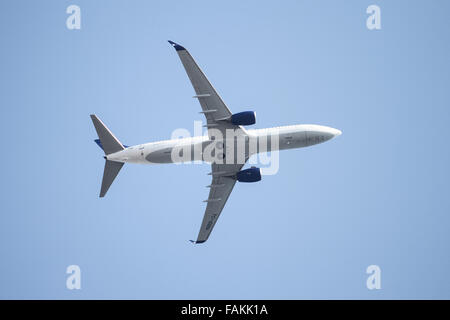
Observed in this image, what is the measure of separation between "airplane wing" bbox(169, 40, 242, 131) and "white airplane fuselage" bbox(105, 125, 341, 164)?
2101 mm

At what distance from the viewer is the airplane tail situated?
75750 mm

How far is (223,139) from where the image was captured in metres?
76.4

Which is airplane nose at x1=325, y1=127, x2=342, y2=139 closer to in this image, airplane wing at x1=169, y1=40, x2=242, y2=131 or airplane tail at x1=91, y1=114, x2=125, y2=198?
airplane wing at x1=169, y1=40, x2=242, y2=131

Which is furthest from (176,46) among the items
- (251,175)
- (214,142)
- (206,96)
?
(251,175)

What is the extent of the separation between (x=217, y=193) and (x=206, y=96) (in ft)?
43.8

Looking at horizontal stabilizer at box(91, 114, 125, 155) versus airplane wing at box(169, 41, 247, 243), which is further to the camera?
horizontal stabilizer at box(91, 114, 125, 155)

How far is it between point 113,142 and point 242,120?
13.9m

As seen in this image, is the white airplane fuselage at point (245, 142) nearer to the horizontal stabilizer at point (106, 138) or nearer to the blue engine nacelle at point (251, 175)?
the horizontal stabilizer at point (106, 138)

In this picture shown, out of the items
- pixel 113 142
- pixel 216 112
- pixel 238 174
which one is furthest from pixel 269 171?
pixel 113 142

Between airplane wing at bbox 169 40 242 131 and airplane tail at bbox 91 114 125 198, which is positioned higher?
airplane wing at bbox 169 40 242 131

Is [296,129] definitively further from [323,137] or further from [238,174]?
[238,174]

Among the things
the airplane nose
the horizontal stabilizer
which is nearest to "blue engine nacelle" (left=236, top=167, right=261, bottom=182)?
the airplane nose

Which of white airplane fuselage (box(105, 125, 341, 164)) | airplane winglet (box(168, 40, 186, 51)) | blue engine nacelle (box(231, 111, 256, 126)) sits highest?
airplane winglet (box(168, 40, 186, 51))

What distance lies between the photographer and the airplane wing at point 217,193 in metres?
80.2
